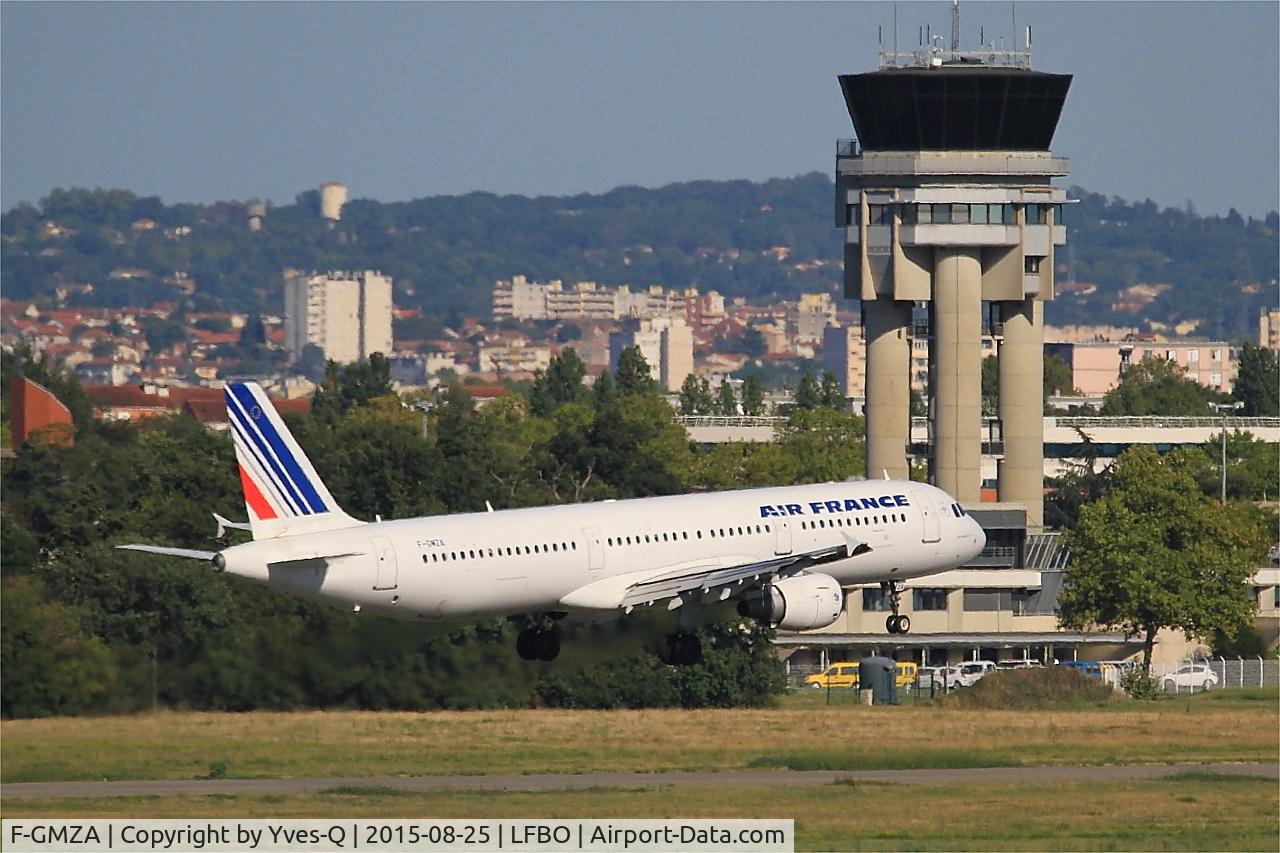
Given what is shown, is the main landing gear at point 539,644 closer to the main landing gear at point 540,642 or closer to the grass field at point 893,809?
the main landing gear at point 540,642

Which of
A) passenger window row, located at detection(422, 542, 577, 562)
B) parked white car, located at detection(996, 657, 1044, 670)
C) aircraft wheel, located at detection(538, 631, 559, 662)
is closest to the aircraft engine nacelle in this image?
aircraft wheel, located at detection(538, 631, 559, 662)

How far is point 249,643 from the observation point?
85750mm

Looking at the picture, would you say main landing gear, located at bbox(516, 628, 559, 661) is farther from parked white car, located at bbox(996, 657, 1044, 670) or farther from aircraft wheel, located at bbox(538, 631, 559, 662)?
parked white car, located at bbox(996, 657, 1044, 670)

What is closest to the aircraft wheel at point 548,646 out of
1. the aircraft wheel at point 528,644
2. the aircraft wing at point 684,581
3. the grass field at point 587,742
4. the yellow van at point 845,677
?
the aircraft wheel at point 528,644

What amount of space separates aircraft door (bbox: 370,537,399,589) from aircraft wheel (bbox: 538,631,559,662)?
8.78 meters

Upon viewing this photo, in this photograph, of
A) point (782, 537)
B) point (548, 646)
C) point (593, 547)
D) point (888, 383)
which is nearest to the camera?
point (593, 547)

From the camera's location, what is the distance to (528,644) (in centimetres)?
8919

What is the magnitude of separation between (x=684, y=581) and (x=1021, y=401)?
254ft

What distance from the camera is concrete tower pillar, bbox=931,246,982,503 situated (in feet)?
516

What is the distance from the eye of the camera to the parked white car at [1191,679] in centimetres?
12675

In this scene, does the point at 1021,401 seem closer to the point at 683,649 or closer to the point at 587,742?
the point at 587,742

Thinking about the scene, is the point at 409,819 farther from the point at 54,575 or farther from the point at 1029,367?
the point at 1029,367

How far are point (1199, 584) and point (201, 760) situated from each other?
2662 inches
